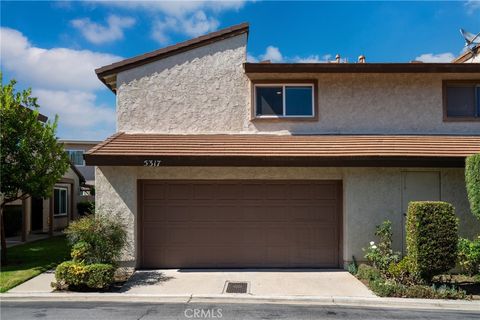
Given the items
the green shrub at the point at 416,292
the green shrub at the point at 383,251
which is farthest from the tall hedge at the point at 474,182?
the green shrub at the point at 383,251

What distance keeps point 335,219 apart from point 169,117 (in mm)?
5349

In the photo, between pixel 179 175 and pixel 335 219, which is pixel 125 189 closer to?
pixel 179 175

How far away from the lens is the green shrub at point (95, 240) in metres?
10.0

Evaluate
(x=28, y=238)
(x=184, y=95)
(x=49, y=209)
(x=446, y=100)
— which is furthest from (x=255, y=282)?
(x=49, y=209)

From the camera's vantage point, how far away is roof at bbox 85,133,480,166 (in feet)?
36.2

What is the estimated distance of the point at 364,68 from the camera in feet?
40.9

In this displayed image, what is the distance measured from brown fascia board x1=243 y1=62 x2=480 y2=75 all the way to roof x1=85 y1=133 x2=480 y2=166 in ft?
6.22

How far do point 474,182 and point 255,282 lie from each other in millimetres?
5393

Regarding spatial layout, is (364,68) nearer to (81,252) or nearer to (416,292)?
(416,292)

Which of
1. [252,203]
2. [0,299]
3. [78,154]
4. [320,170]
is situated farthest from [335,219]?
[78,154]

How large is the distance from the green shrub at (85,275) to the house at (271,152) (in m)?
1.71

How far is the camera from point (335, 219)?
1202cm

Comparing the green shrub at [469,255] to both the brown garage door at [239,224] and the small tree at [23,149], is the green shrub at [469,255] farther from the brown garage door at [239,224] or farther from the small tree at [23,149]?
the small tree at [23,149]

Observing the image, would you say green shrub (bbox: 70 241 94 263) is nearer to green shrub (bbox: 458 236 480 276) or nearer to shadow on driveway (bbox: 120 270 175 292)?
shadow on driveway (bbox: 120 270 175 292)
